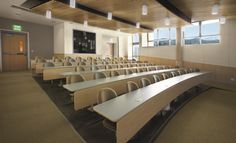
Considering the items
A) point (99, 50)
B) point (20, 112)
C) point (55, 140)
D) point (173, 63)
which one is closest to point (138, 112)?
point (55, 140)

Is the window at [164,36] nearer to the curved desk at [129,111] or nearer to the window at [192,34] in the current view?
the window at [192,34]

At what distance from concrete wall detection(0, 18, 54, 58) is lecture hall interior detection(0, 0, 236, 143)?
0.06 metres

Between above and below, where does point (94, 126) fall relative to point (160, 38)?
below

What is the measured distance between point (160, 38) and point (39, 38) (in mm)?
8116

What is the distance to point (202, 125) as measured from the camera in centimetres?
311

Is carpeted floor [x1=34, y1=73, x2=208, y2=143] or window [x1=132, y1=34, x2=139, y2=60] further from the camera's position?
window [x1=132, y1=34, x2=139, y2=60]

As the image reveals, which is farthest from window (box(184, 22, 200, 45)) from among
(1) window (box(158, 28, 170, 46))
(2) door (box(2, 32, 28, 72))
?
(2) door (box(2, 32, 28, 72))

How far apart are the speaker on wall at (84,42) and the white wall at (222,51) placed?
22.9 ft

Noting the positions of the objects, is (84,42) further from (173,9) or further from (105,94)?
(105,94)

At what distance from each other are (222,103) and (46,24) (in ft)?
34.6

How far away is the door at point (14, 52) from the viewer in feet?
29.8

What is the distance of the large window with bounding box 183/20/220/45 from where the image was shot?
799 cm

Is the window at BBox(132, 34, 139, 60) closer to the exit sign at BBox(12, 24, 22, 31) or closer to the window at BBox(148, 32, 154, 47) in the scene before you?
the window at BBox(148, 32, 154, 47)

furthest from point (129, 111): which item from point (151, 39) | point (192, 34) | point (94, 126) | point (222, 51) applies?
point (151, 39)
